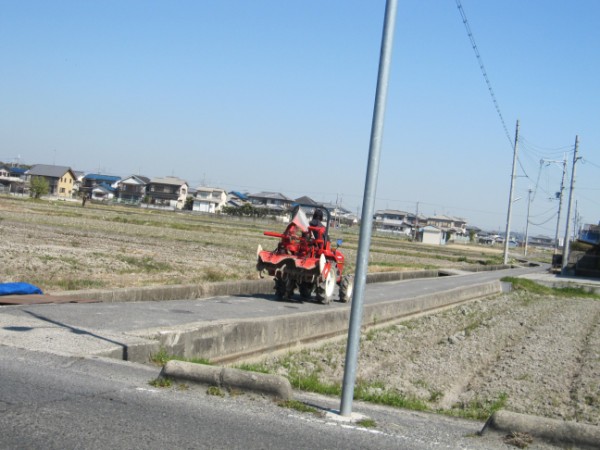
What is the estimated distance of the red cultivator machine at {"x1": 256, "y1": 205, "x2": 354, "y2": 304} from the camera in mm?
16375

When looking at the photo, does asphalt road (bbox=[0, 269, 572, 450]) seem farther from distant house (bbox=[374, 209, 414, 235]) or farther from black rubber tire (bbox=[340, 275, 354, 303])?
distant house (bbox=[374, 209, 414, 235])

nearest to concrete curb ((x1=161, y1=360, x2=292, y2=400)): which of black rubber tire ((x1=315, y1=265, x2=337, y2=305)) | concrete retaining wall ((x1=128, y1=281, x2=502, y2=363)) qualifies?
concrete retaining wall ((x1=128, y1=281, x2=502, y2=363))

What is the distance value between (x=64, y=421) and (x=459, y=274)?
4001 centimetres

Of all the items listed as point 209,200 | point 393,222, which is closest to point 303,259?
point 209,200

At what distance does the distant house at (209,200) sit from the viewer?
126 meters

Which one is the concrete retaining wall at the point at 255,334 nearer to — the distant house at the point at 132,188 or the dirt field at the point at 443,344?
the dirt field at the point at 443,344

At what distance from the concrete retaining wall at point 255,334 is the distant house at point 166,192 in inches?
4257

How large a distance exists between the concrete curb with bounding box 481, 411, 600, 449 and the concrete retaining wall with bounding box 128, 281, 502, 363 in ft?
13.8

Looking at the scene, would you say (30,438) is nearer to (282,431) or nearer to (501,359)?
(282,431)

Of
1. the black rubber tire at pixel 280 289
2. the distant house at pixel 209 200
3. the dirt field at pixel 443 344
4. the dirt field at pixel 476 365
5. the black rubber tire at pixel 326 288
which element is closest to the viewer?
the dirt field at pixel 476 365

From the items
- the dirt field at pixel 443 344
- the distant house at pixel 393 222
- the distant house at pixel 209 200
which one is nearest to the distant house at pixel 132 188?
the distant house at pixel 209 200

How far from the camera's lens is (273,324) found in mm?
12281

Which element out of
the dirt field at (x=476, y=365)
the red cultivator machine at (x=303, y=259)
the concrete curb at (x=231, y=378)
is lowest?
the dirt field at (x=476, y=365)

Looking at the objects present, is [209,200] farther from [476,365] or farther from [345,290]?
[476,365]
